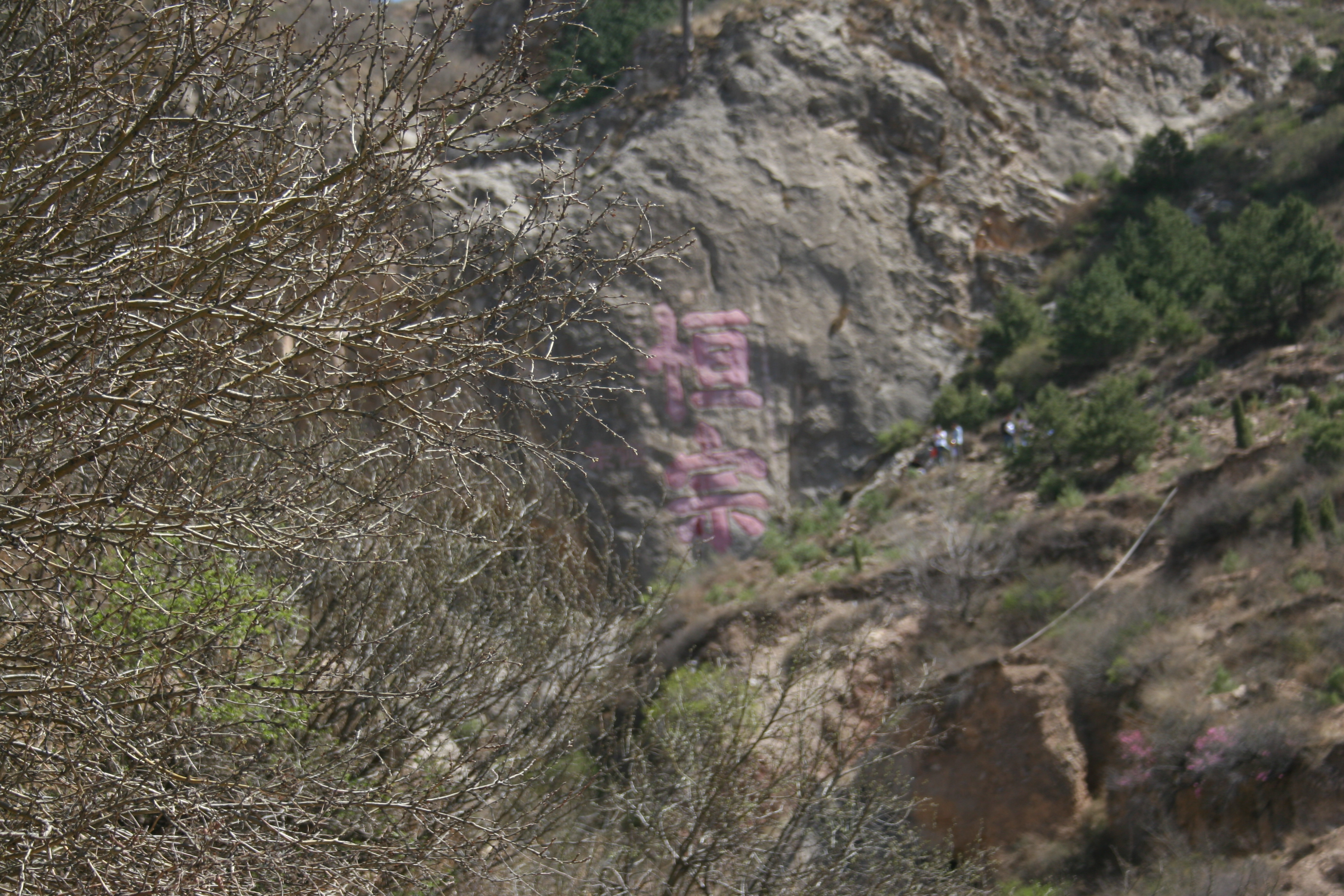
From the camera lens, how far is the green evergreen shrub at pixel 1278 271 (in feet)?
46.9

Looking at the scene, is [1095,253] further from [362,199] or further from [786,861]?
[362,199]

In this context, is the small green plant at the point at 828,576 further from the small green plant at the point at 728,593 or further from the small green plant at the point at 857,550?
the small green plant at the point at 728,593

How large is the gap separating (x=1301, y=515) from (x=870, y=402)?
24.0 feet

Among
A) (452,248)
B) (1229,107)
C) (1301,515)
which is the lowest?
(1301,515)

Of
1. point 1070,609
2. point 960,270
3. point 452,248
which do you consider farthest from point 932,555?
point 452,248

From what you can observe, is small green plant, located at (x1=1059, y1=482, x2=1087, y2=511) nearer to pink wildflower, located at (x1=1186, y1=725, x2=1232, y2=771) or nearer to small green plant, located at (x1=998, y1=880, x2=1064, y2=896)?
pink wildflower, located at (x1=1186, y1=725, x2=1232, y2=771)

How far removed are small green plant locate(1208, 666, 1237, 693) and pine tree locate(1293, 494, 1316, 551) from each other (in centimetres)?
177

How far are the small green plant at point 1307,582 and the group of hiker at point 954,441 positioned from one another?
530cm

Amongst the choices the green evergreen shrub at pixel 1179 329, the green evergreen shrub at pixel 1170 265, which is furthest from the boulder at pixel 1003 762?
the green evergreen shrub at pixel 1170 265

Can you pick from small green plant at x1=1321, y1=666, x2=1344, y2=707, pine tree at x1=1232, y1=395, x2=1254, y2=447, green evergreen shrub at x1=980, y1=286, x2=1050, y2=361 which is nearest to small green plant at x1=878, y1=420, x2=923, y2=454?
green evergreen shrub at x1=980, y1=286, x2=1050, y2=361

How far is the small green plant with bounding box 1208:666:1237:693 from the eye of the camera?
31.0 feet

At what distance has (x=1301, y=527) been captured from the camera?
34.4 ft

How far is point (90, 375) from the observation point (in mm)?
3129

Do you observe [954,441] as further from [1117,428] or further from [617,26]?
[617,26]
